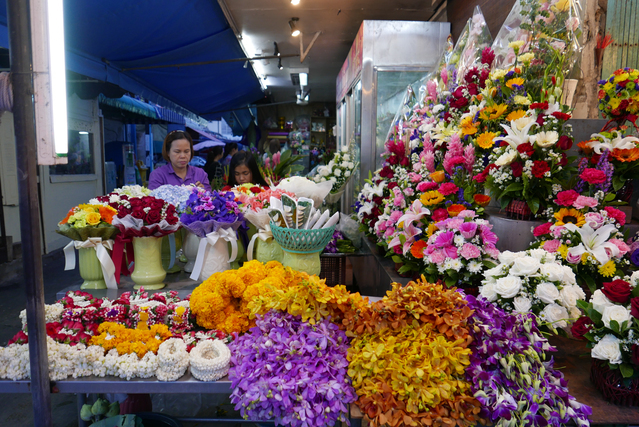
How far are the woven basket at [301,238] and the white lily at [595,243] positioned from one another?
1.00 meters

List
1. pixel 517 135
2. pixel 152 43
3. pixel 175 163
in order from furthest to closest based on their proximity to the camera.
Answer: pixel 152 43 → pixel 175 163 → pixel 517 135

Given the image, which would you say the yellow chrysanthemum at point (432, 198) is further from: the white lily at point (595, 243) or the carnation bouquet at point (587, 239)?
the white lily at point (595, 243)

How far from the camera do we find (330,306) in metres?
1.23

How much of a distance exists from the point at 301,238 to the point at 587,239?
1.18 meters

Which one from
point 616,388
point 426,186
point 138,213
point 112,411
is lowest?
point 112,411

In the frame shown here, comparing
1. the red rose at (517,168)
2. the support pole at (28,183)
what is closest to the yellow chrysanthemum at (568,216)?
the red rose at (517,168)

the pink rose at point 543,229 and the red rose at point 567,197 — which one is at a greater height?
the red rose at point 567,197

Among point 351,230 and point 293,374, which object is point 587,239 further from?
point 351,230

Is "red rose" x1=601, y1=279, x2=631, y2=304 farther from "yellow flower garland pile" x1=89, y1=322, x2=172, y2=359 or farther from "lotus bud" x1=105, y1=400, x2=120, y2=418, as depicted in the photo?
"lotus bud" x1=105, y1=400, x2=120, y2=418

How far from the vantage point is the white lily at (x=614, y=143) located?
1.75 m

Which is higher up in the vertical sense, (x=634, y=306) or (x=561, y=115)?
(x=561, y=115)

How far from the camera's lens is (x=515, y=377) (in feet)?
3.50

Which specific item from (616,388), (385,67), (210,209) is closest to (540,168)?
(616,388)

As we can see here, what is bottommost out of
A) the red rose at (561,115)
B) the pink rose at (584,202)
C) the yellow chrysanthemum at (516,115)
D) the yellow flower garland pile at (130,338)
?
the yellow flower garland pile at (130,338)
